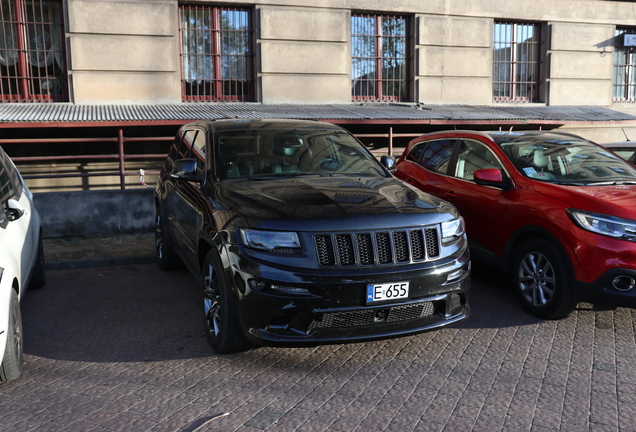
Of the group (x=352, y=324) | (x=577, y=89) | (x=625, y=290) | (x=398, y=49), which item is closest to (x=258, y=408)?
(x=352, y=324)

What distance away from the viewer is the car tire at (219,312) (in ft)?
14.3

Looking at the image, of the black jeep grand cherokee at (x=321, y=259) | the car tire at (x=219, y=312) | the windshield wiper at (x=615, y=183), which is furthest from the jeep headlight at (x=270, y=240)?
the windshield wiper at (x=615, y=183)

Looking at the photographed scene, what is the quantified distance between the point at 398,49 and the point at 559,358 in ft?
36.5

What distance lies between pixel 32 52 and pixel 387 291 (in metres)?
10.6

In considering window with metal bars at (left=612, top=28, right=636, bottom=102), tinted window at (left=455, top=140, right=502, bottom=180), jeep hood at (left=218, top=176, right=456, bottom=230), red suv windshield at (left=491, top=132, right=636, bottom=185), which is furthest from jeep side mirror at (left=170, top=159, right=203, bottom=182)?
window with metal bars at (left=612, top=28, right=636, bottom=102)

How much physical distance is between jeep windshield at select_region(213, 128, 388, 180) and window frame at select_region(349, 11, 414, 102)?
8500mm

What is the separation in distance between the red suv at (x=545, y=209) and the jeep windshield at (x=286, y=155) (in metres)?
1.37

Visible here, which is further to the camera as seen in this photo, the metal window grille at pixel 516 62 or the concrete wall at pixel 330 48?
the metal window grille at pixel 516 62

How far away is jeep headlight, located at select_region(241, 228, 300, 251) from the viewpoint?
4.07m

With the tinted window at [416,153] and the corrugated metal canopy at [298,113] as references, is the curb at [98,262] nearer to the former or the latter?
the corrugated metal canopy at [298,113]

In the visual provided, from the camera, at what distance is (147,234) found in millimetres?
10008

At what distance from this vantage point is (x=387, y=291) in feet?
13.4

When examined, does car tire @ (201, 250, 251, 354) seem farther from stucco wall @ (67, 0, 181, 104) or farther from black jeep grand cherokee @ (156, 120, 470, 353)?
stucco wall @ (67, 0, 181, 104)

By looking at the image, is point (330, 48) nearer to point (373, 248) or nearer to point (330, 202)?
point (330, 202)
